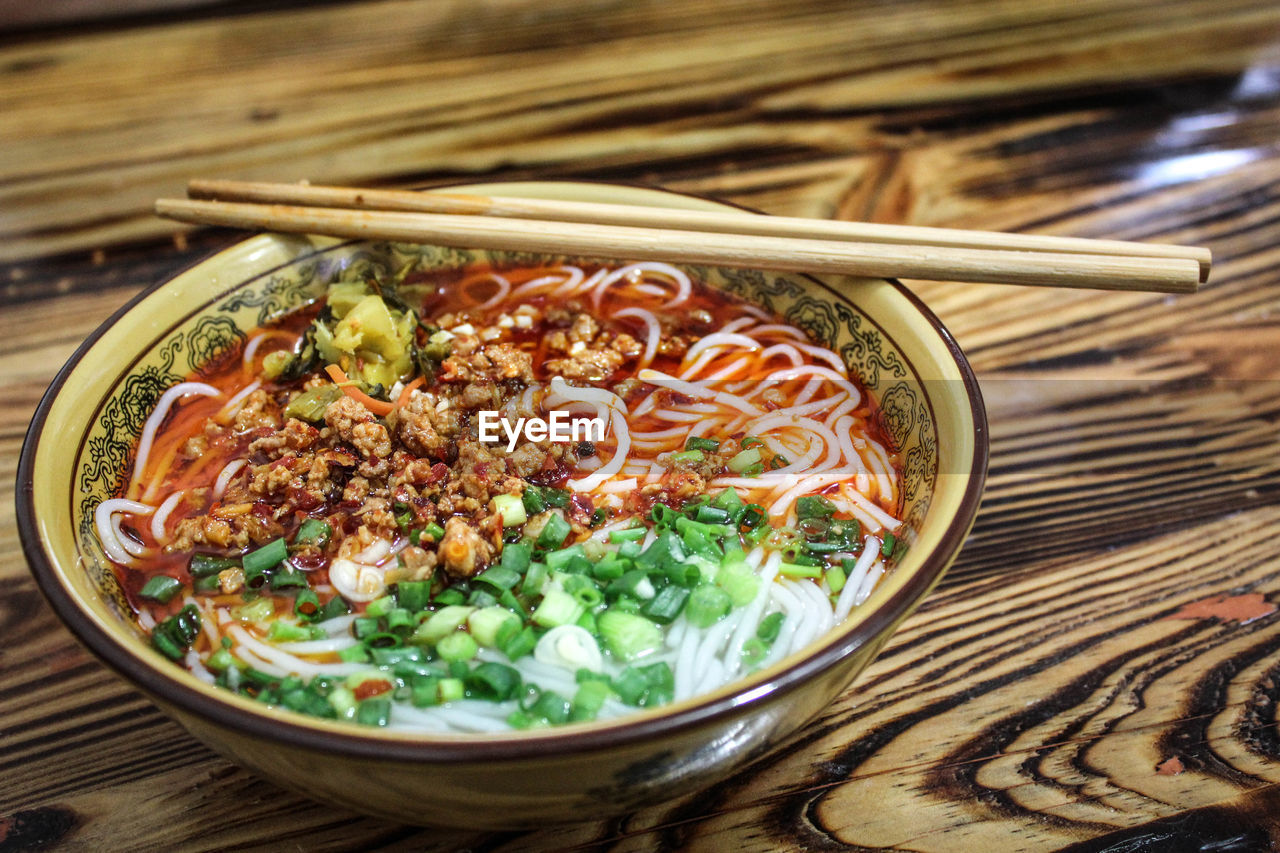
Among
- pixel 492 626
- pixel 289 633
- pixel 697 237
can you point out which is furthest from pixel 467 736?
pixel 697 237

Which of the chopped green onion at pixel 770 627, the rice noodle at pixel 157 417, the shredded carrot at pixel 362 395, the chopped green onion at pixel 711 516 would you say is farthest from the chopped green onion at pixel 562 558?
the rice noodle at pixel 157 417

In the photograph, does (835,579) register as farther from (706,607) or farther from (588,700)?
(588,700)

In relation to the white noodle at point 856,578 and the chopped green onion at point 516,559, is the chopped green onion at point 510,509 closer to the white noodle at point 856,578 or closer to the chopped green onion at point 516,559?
the chopped green onion at point 516,559

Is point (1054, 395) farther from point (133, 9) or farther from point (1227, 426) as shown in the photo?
point (133, 9)

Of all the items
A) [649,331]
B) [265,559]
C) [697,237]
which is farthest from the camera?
[649,331]

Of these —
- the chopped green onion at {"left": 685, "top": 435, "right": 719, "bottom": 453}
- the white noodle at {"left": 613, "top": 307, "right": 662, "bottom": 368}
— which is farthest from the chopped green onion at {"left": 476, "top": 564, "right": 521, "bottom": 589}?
the white noodle at {"left": 613, "top": 307, "right": 662, "bottom": 368}

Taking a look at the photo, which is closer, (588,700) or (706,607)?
(588,700)

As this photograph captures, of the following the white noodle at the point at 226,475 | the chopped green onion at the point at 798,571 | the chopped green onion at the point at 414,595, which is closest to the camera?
the chopped green onion at the point at 414,595

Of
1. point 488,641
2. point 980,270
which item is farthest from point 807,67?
point 488,641
